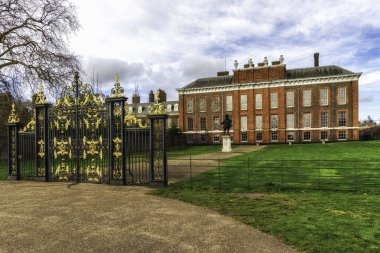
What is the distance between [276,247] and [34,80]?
68.5 feet

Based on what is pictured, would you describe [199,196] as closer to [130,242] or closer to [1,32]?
[130,242]

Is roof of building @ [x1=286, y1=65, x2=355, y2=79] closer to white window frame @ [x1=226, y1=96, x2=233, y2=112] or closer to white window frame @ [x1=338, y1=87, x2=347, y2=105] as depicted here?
white window frame @ [x1=338, y1=87, x2=347, y2=105]

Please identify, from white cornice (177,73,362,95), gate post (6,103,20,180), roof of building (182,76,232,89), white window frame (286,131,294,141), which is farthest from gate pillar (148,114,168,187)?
roof of building (182,76,232,89)

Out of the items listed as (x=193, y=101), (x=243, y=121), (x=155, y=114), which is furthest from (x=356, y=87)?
(x=155, y=114)

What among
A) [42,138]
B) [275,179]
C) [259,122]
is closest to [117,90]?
[42,138]

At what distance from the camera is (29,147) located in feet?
45.6

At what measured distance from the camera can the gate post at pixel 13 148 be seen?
45.6ft

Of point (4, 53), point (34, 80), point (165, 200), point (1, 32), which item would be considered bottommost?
point (165, 200)

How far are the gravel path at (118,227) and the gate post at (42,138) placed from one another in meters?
3.51

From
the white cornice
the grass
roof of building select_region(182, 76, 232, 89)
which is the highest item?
roof of building select_region(182, 76, 232, 89)

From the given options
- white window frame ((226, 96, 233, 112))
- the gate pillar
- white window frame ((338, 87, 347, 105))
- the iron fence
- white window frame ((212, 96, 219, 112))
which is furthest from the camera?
white window frame ((212, 96, 219, 112))

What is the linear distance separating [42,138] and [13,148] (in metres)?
2.18

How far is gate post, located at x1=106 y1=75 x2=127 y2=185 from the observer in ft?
38.0

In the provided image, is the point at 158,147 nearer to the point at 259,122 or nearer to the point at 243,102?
the point at 259,122
